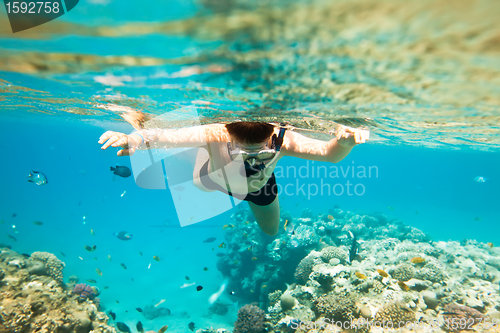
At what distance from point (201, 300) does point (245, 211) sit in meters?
6.15

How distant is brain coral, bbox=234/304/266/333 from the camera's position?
7.81 m

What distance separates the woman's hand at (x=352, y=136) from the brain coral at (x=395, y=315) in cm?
486

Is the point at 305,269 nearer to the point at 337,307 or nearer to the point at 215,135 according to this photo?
the point at 337,307

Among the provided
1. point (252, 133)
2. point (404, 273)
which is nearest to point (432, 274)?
point (404, 273)

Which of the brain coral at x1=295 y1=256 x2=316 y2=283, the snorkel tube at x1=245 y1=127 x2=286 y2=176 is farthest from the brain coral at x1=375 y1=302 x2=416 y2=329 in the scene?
the snorkel tube at x1=245 y1=127 x2=286 y2=176

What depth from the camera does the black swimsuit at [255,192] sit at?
16.6 ft

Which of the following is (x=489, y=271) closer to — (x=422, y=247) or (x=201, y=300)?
(x=422, y=247)

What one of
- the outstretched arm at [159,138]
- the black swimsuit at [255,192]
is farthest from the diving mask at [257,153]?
A: the black swimsuit at [255,192]

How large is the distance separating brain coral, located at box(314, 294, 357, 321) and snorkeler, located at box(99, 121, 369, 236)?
320 centimetres

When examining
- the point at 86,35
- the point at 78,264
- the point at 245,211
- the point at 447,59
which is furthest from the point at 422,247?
the point at 78,264

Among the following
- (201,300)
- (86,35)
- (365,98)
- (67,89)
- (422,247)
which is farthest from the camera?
(201,300)

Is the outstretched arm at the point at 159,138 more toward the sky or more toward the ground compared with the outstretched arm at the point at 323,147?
more toward the sky

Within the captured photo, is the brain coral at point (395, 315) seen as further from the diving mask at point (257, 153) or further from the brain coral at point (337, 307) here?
the diving mask at point (257, 153)

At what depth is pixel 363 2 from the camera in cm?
230
